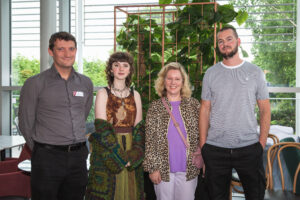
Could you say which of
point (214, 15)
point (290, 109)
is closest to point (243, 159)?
point (214, 15)

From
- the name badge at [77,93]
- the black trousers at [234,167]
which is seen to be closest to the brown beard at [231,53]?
the black trousers at [234,167]

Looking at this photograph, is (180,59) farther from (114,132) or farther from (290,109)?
(290,109)

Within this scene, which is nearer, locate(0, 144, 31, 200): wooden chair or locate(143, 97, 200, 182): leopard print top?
locate(143, 97, 200, 182): leopard print top

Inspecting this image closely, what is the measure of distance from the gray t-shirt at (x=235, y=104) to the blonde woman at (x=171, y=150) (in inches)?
6.8

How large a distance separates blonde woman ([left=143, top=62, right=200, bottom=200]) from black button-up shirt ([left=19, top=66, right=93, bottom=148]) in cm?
50

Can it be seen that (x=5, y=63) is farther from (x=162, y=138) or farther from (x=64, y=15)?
(x=162, y=138)

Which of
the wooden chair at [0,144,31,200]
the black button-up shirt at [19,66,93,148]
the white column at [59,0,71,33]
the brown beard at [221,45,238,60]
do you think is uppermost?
the white column at [59,0,71,33]

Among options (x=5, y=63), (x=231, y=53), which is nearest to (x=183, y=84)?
(x=231, y=53)

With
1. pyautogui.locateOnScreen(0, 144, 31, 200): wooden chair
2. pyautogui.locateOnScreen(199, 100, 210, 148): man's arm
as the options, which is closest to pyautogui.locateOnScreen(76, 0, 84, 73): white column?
pyautogui.locateOnScreen(0, 144, 31, 200): wooden chair

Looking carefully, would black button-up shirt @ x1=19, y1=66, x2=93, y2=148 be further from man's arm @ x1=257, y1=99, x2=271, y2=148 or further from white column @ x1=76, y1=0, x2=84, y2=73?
white column @ x1=76, y1=0, x2=84, y2=73

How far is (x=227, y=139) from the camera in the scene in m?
2.08

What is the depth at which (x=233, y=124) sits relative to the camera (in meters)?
2.07

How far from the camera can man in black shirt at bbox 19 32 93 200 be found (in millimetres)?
1936

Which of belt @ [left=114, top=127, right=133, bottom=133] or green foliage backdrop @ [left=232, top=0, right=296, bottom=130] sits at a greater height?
green foliage backdrop @ [left=232, top=0, right=296, bottom=130]
